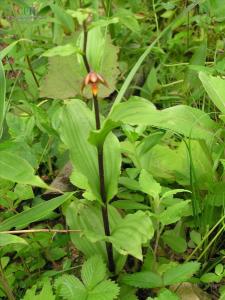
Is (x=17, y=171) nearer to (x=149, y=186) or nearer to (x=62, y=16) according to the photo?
(x=149, y=186)

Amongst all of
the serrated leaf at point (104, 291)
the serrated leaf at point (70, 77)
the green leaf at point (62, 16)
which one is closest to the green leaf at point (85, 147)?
the serrated leaf at point (104, 291)

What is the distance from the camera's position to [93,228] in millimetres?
1044

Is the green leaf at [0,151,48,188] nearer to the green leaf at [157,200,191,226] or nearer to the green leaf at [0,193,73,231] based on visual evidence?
the green leaf at [0,193,73,231]

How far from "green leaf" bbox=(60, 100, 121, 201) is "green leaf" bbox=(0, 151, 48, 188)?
108 millimetres

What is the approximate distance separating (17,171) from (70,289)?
26cm

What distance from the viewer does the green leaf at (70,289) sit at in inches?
34.9

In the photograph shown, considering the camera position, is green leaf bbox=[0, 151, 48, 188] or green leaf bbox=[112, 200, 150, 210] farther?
green leaf bbox=[112, 200, 150, 210]

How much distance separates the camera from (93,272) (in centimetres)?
94

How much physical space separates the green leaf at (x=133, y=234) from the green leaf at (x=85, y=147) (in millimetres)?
95

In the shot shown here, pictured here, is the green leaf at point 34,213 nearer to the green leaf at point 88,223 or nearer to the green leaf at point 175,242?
the green leaf at point 88,223

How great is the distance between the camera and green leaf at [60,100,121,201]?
1.00m

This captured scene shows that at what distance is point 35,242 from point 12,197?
0.13 metres

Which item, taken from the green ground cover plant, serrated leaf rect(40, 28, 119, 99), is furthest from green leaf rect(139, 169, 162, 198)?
serrated leaf rect(40, 28, 119, 99)

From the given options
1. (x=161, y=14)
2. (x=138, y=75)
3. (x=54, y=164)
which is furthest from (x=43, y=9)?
(x=161, y=14)
